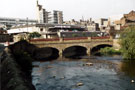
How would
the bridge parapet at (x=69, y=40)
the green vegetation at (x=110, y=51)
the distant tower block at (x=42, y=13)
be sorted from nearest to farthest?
1. the bridge parapet at (x=69, y=40)
2. the green vegetation at (x=110, y=51)
3. the distant tower block at (x=42, y=13)

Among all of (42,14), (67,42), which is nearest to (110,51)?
(67,42)

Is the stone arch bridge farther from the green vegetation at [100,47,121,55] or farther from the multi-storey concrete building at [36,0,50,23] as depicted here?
the multi-storey concrete building at [36,0,50,23]

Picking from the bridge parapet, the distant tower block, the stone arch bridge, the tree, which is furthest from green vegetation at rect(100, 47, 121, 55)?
the distant tower block

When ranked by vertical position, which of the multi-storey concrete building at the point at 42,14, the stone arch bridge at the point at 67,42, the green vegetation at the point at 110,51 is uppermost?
the multi-storey concrete building at the point at 42,14

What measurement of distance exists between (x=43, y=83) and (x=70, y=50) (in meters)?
52.3

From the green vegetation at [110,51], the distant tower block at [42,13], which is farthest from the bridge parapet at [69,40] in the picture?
the distant tower block at [42,13]

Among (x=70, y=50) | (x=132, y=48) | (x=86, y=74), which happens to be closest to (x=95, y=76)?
(x=86, y=74)

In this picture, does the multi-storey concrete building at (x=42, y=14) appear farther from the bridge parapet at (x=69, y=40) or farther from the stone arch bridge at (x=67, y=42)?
the stone arch bridge at (x=67, y=42)

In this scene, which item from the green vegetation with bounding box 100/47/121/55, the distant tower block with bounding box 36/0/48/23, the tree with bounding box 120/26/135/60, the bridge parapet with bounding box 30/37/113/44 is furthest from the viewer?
the distant tower block with bounding box 36/0/48/23

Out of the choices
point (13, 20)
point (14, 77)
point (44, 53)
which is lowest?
point (44, 53)

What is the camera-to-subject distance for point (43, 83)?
27.8m

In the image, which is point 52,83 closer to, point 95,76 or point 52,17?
point 95,76

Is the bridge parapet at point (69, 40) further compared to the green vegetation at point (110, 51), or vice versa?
the green vegetation at point (110, 51)

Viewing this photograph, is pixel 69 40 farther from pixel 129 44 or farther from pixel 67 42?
pixel 129 44
